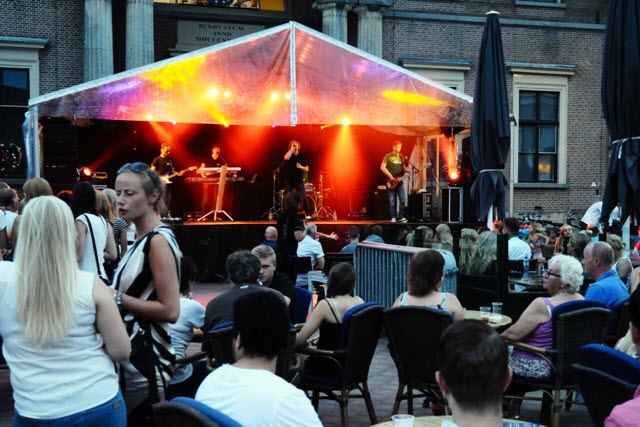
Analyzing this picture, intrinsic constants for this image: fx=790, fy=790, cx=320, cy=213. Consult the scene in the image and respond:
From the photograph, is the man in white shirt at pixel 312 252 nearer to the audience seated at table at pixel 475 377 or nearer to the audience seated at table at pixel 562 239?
the audience seated at table at pixel 562 239

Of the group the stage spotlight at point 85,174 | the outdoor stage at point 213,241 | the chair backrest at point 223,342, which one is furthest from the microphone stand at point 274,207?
the chair backrest at point 223,342

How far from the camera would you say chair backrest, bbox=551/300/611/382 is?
18.3ft

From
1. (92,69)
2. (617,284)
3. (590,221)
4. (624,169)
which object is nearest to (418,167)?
(590,221)

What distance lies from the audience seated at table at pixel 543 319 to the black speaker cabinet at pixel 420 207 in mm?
13122

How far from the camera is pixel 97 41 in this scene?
1917 cm

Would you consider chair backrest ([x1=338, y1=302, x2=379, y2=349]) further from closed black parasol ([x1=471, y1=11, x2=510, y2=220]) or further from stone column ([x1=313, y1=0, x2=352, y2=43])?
stone column ([x1=313, y1=0, x2=352, y2=43])

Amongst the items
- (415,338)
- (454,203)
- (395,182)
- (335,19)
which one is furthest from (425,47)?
(415,338)

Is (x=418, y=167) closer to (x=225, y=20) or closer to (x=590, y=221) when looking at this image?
(x=590, y=221)

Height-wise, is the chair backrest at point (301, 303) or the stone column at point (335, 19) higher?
the stone column at point (335, 19)

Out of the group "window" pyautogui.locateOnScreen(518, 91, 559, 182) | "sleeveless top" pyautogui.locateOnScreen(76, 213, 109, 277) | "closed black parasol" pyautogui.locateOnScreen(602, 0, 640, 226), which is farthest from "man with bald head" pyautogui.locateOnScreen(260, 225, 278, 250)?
"window" pyautogui.locateOnScreen(518, 91, 559, 182)

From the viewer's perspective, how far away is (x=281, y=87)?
14.4 meters

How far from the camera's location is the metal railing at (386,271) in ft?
28.7

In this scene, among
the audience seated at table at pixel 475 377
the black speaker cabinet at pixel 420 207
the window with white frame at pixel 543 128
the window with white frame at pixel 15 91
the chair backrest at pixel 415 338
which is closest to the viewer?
the audience seated at table at pixel 475 377

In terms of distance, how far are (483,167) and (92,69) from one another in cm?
1123
